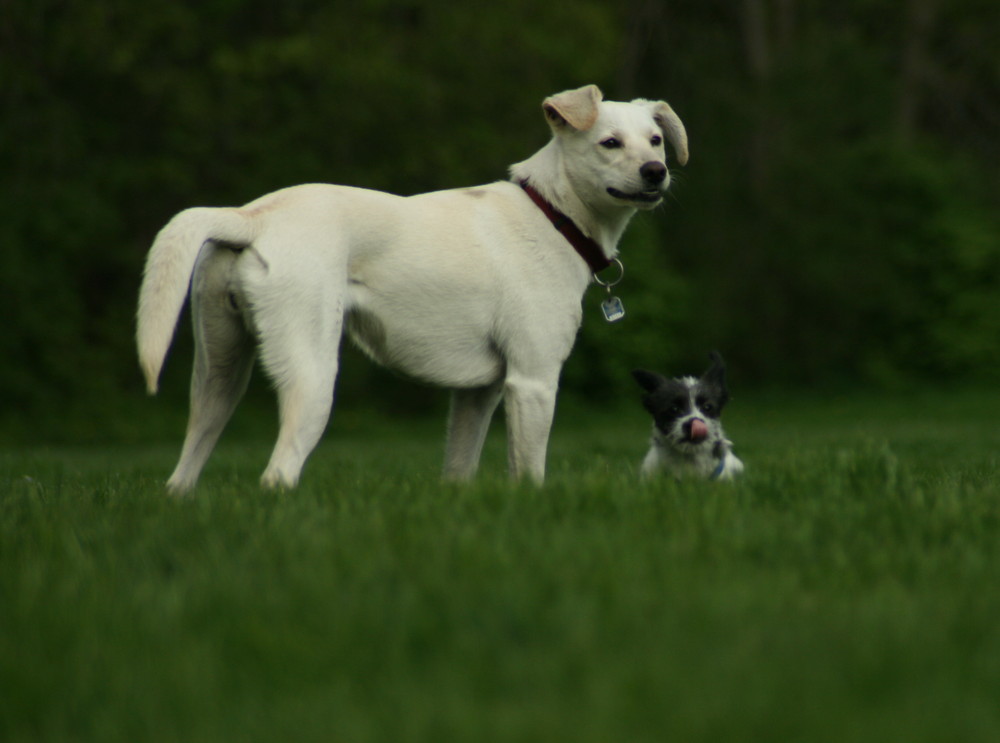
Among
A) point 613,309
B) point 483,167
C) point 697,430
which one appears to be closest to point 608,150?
A: point 613,309

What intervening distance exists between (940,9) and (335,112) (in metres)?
17.4

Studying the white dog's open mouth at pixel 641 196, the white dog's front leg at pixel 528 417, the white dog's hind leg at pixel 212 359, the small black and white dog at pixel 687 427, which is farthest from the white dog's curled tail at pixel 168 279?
the small black and white dog at pixel 687 427

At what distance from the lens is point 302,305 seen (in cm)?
470

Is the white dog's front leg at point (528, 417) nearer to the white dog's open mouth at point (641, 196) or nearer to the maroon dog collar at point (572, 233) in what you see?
the maroon dog collar at point (572, 233)

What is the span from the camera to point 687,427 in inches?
237

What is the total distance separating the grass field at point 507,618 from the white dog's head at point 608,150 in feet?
5.56

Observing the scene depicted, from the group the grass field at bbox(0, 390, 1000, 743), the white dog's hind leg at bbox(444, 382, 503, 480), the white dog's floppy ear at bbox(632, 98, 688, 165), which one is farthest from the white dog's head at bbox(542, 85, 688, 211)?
the grass field at bbox(0, 390, 1000, 743)

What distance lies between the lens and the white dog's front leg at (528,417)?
5.21m

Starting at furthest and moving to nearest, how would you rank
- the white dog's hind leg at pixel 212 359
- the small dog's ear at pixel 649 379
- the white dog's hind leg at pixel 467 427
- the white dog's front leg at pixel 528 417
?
the small dog's ear at pixel 649 379 < the white dog's hind leg at pixel 467 427 < the white dog's front leg at pixel 528 417 < the white dog's hind leg at pixel 212 359

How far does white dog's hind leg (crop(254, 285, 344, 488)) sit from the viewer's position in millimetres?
4656

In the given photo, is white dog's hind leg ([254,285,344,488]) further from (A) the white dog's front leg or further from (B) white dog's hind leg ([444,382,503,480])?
(B) white dog's hind leg ([444,382,503,480])

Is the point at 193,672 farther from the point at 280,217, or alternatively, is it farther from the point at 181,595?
the point at 280,217

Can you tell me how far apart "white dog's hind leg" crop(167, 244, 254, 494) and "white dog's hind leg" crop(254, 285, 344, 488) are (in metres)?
0.32

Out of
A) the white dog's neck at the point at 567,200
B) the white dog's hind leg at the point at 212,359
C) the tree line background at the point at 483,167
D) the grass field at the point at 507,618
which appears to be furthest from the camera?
the tree line background at the point at 483,167
